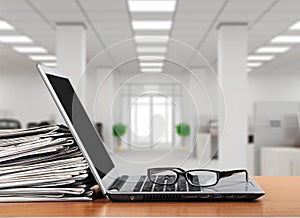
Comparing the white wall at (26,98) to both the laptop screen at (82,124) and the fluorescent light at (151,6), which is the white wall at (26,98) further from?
the laptop screen at (82,124)

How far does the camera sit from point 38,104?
15516 millimetres

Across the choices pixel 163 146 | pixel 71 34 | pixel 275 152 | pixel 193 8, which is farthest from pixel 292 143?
pixel 163 146

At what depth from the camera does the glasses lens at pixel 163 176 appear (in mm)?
984

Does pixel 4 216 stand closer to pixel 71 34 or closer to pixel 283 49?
pixel 71 34

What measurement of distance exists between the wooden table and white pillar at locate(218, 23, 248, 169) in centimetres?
638

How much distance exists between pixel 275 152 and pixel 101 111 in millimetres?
4914

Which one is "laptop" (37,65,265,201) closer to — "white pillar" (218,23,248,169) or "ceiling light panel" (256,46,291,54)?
"white pillar" (218,23,248,169)

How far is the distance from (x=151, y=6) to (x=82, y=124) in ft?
18.2

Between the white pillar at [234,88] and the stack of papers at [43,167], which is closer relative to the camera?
the stack of papers at [43,167]

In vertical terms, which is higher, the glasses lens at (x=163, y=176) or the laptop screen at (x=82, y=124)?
the laptop screen at (x=82, y=124)

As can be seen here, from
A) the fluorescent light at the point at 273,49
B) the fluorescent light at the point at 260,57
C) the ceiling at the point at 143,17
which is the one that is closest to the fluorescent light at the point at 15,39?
the ceiling at the point at 143,17

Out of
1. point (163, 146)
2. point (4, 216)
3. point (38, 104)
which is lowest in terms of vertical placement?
point (4, 216)

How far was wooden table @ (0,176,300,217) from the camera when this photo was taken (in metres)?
0.80

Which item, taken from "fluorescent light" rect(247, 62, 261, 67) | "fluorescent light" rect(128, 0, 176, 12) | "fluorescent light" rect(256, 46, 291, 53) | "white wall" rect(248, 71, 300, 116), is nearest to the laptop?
"fluorescent light" rect(128, 0, 176, 12)
